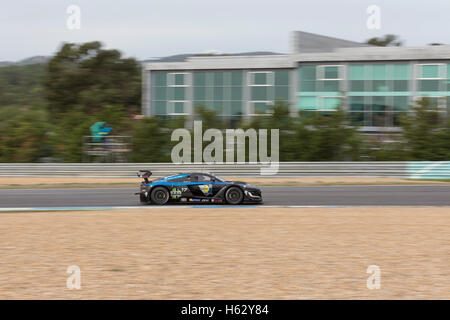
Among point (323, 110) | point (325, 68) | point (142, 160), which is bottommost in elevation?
point (142, 160)

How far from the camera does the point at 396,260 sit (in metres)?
7.53

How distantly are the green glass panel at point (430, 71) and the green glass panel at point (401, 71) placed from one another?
1.22 metres

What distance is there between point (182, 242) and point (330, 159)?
20.5m

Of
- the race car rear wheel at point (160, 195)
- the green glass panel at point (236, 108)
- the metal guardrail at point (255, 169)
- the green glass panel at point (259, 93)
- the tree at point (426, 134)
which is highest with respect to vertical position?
the green glass panel at point (259, 93)

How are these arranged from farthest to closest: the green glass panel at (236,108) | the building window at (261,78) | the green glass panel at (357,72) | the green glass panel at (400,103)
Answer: the green glass panel at (236,108), the building window at (261,78), the green glass panel at (357,72), the green glass panel at (400,103)

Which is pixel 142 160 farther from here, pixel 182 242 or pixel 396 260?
pixel 396 260

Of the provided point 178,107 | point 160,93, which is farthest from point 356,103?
point 160,93

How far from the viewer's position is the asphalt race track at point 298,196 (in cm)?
1522

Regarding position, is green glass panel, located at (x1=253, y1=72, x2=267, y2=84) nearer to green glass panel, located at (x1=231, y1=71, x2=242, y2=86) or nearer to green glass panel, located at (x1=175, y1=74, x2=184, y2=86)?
green glass panel, located at (x1=231, y1=71, x2=242, y2=86)

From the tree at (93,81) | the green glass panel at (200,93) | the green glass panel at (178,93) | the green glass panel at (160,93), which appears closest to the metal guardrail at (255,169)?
the green glass panel at (200,93)

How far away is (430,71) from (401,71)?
2100mm

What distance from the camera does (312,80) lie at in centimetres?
4044

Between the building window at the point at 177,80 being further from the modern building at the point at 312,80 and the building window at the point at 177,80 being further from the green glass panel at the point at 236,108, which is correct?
the green glass panel at the point at 236,108
